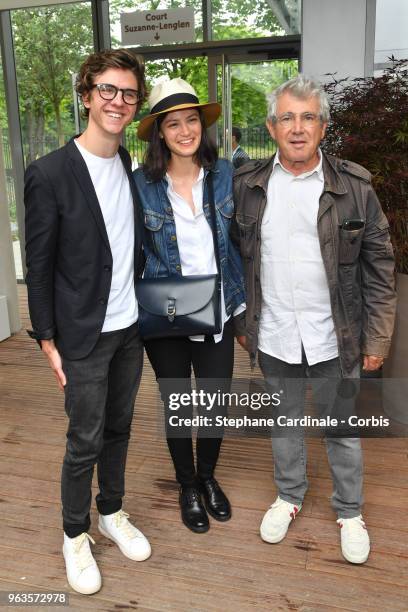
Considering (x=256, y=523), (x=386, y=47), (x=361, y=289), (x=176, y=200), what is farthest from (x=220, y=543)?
(x=386, y=47)

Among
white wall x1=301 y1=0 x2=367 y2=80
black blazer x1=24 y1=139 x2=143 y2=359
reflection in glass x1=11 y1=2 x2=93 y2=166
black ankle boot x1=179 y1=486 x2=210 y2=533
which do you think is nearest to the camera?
black blazer x1=24 y1=139 x2=143 y2=359

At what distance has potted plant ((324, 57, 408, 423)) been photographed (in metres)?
2.95

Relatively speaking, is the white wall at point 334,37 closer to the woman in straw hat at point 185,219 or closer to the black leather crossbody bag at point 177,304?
the woman in straw hat at point 185,219

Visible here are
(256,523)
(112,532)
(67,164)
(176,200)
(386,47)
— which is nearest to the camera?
(67,164)

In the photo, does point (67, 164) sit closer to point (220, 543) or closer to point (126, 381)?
point (126, 381)

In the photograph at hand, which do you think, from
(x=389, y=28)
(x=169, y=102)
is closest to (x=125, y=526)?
(x=169, y=102)

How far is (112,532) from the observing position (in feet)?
7.16

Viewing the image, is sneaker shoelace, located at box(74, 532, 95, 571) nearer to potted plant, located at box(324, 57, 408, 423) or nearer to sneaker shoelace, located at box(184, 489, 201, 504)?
sneaker shoelace, located at box(184, 489, 201, 504)

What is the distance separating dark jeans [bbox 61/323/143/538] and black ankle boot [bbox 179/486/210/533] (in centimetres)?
30

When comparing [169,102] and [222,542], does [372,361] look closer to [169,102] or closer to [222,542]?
[222,542]

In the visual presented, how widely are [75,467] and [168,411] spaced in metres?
0.47

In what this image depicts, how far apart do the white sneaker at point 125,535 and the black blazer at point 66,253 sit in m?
0.78

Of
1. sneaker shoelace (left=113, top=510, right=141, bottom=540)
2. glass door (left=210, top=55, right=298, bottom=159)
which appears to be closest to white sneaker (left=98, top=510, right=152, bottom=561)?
sneaker shoelace (left=113, top=510, right=141, bottom=540)

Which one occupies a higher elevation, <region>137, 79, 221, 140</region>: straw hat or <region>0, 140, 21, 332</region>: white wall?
<region>137, 79, 221, 140</region>: straw hat
